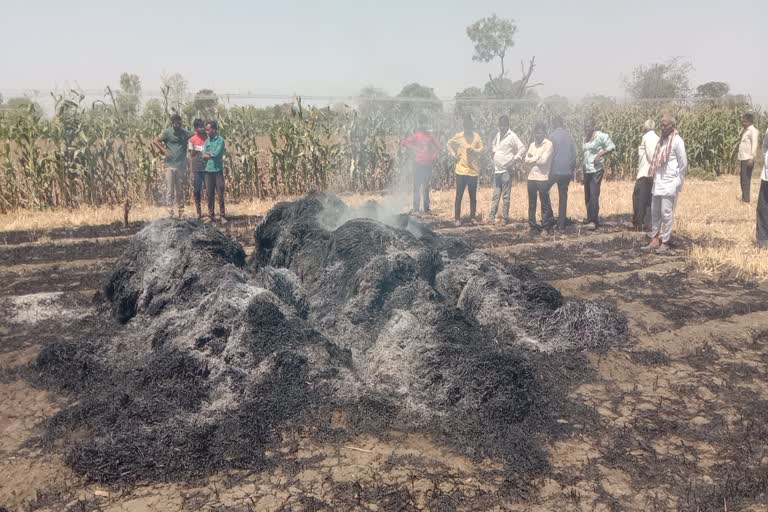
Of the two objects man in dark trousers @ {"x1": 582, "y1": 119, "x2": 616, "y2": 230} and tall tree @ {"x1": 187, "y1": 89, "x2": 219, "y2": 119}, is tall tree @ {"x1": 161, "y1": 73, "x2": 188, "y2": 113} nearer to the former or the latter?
tall tree @ {"x1": 187, "y1": 89, "x2": 219, "y2": 119}

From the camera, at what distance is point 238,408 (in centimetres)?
417

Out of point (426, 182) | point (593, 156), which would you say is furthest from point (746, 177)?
point (426, 182)

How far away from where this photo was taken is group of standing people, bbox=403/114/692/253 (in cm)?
818

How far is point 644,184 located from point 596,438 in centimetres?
697

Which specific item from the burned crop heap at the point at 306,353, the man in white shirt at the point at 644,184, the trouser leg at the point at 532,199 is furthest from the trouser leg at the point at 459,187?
the burned crop heap at the point at 306,353

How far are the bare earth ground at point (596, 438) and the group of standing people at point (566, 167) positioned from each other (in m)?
1.26

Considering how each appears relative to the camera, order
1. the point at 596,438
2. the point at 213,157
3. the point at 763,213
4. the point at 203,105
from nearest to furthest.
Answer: the point at 596,438, the point at 763,213, the point at 213,157, the point at 203,105

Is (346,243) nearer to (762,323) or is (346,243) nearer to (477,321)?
(477,321)

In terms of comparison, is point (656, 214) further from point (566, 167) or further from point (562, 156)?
point (562, 156)

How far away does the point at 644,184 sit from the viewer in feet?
31.9

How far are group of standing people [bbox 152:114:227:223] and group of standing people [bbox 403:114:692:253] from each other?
12.5 feet

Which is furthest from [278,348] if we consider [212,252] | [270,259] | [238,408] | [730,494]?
[730,494]

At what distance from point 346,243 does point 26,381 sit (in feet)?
9.92

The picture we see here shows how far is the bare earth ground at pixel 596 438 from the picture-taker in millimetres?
3275
